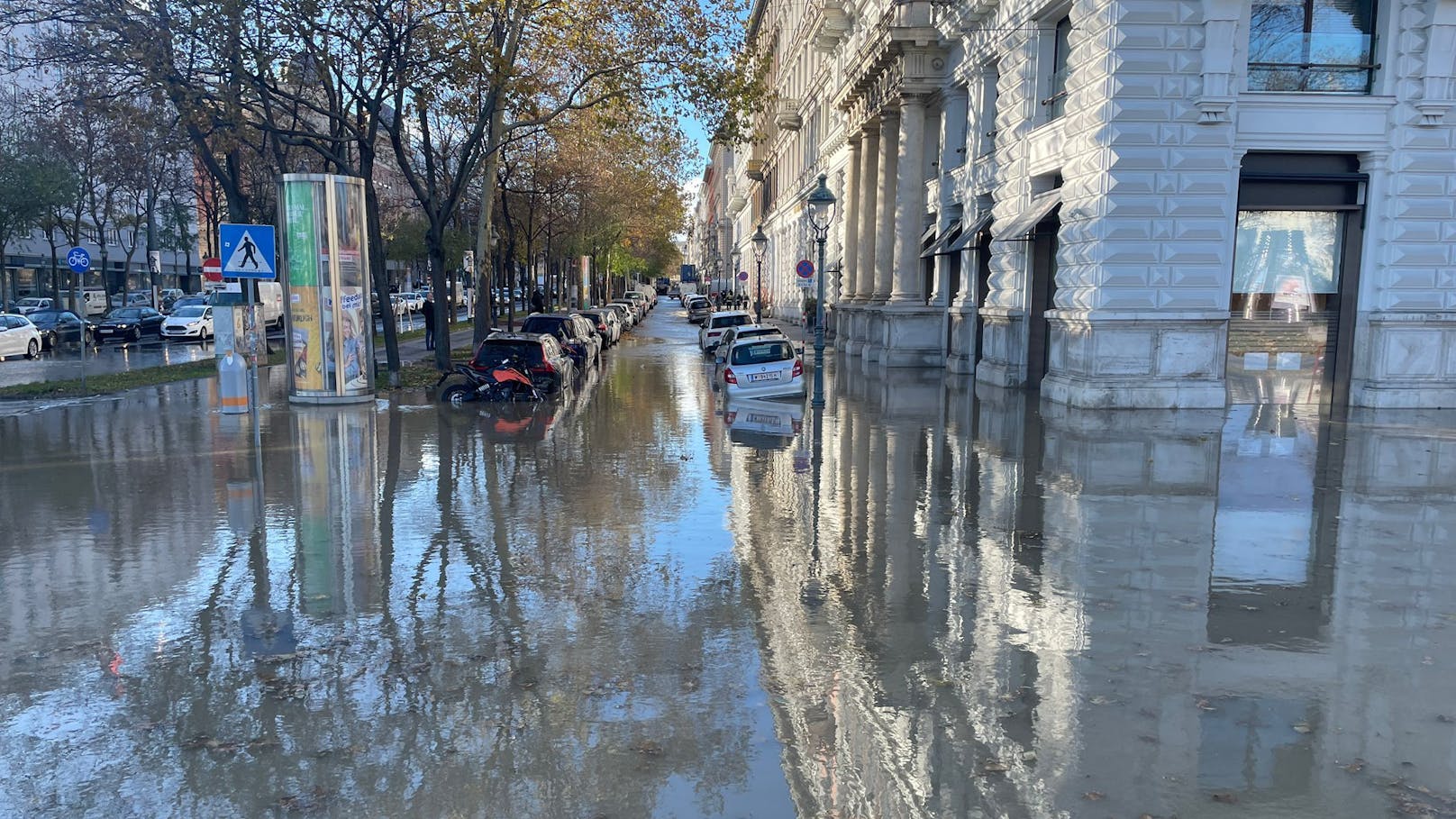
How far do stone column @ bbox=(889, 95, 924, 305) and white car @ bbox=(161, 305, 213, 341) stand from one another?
25.7 m

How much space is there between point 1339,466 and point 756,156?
226 feet

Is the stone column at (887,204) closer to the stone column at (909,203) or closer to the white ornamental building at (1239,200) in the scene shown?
the stone column at (909,203)

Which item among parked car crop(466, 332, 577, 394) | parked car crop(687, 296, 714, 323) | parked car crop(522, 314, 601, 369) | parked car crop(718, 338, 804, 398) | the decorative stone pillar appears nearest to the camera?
parked car crop(466, 332, 577, 394)

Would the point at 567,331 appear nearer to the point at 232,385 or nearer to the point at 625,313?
the point at 232,385

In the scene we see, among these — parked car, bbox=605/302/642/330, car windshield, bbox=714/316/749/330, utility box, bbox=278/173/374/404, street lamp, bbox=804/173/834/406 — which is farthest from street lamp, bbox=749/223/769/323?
utility box, bbox=278/173/374/404

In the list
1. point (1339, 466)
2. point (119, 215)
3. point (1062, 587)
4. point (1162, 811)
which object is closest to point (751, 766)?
point (1162, 811)

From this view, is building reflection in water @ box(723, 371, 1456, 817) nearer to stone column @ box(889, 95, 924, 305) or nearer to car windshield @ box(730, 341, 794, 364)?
car windshield @ box(730, 341, 794, 364)

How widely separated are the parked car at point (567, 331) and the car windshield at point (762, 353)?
848cm

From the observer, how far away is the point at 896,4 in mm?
26984

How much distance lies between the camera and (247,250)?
1332 centimetres

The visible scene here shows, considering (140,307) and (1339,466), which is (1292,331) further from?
(140,307)

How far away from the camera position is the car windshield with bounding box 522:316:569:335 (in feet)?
96.4

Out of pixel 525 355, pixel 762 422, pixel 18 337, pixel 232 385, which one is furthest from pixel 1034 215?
pixel 18 337

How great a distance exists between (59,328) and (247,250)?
2968 centimetres
